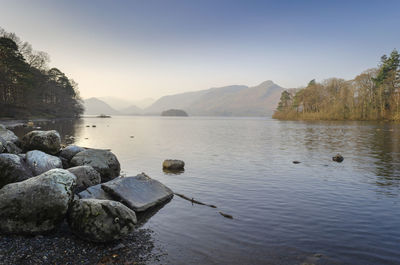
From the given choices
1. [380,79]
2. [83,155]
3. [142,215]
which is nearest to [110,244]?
[142,215]

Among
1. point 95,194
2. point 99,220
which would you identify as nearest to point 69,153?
point 95,194

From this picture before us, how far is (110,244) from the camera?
7.70 metres

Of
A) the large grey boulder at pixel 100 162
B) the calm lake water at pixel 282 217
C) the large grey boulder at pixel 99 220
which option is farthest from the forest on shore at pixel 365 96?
the large grey boulder at pixel 99 220

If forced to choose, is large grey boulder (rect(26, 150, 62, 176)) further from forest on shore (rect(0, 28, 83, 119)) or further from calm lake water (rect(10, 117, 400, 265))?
forest on shore (rect(0, 28, 83, 119))

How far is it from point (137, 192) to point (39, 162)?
17.8 ft

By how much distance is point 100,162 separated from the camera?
16.0 metres

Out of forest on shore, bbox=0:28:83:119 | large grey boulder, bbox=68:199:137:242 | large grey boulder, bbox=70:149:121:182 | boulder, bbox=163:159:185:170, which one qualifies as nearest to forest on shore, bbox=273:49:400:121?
boulder, bbox=163:159:185:170

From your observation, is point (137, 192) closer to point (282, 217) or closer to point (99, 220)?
point (99, 220)

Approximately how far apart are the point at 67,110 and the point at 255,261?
145980mm

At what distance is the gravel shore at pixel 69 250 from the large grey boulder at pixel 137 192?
2704 mm

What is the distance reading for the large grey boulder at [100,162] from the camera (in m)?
15.5

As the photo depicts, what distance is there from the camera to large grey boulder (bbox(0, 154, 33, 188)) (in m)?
9.82

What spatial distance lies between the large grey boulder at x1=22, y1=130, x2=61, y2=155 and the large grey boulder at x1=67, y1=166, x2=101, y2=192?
4979 mm

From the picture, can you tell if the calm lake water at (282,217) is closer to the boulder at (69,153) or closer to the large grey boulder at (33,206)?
the large grey boulder at (33,206)
